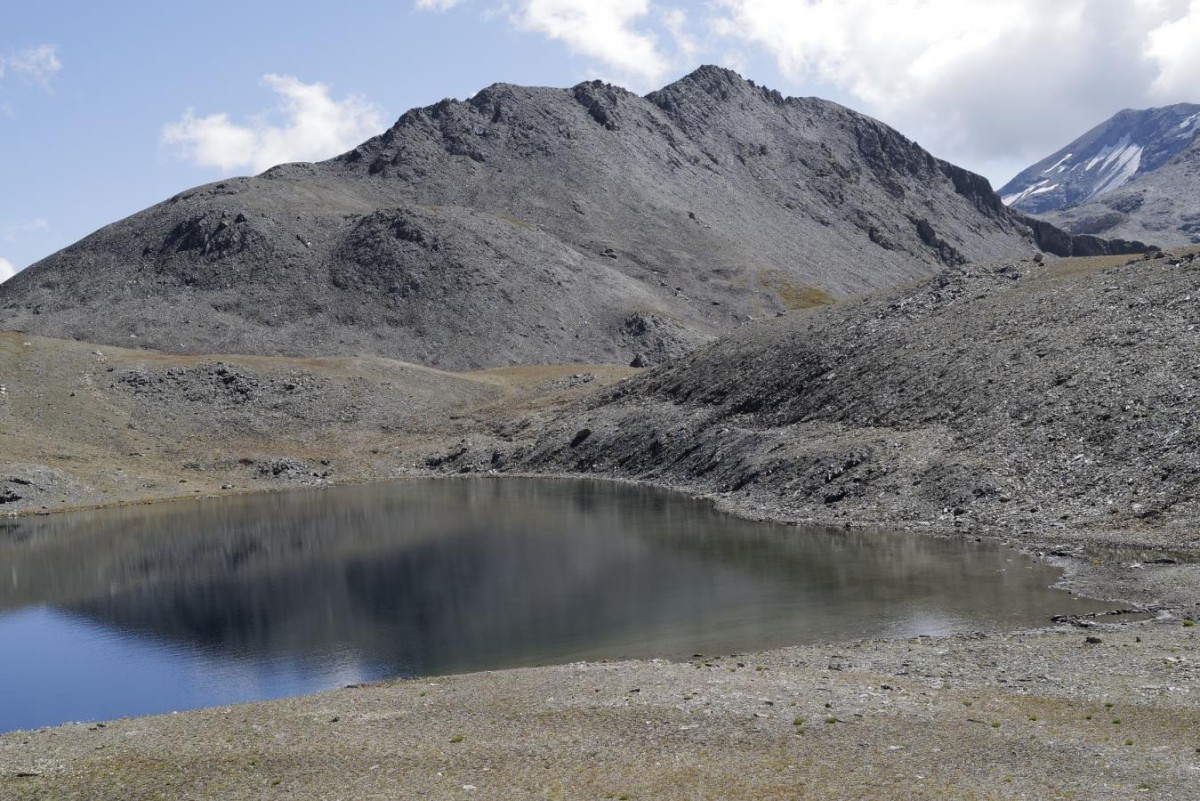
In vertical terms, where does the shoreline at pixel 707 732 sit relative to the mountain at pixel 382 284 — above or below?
below

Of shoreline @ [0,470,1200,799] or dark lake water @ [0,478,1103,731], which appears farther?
dark lake water @ [0,478,1103,731]

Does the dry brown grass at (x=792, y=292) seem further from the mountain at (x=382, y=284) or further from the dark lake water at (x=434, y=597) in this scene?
the dark lake water at (x=434, y=597)

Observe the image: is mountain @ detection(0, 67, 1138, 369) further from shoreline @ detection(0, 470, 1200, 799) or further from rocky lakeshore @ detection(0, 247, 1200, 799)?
shoreline @ detection(0, 470, 1200, 799)

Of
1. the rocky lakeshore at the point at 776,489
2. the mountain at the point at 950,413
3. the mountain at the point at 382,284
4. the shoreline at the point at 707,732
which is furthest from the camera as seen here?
the mountain at the point at 382,284

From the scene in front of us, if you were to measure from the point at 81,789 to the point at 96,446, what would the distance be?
2890 inches

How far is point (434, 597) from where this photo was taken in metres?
42.7

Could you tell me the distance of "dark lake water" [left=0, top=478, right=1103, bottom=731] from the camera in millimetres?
32469

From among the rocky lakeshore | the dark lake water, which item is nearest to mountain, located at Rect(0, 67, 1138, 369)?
the rocky lakeshore

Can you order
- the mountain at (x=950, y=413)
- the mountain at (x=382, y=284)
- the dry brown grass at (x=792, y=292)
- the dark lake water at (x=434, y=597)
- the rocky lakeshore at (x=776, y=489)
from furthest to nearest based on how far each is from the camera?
the dry brown grass at (x=792, y=292)
the mountain at (x=382, y=284)
the mountain at (x=950, y=413)
the dark lake water at (x=434, y=597)
the rocky lakeshore at (x=776, y=489)

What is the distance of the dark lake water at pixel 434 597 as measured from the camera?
32469 millimetres

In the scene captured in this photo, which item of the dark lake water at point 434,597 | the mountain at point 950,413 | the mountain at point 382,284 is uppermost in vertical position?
the mountain at point 382,284

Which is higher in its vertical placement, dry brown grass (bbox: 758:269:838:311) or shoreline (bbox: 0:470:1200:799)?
dry brown grass (bbox: 758:269:838:311)

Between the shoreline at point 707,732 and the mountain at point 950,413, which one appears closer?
the shoreline at point 707,732

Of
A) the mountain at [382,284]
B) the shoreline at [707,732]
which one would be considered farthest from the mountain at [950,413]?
the mountain at [382,284]
